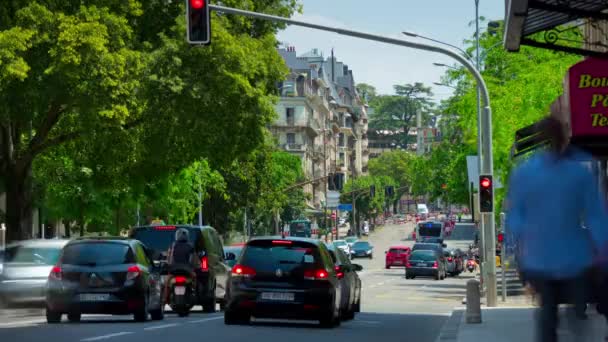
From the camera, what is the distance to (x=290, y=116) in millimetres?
163375

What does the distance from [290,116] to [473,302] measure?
13936 cm

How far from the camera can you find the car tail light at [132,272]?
24359 mm

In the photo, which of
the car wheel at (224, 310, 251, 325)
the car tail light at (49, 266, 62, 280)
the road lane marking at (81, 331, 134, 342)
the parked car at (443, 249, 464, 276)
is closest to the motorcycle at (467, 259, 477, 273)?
the parked car at (443, 249, 464, 276)

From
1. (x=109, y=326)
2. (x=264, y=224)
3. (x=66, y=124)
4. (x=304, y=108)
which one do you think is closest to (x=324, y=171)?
(x=304, y=108)

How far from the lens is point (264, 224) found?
405ft

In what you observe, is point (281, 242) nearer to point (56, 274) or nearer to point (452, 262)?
point (56, 274)

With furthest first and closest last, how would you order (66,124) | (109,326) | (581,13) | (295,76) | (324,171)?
1. (324,171)
2. (295,76)
3. (66,124)
4. (109,326)
5. (581,13)

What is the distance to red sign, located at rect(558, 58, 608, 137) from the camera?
893 inches

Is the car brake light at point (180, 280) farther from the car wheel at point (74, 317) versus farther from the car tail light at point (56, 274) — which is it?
the car tail light at point (56, 274)

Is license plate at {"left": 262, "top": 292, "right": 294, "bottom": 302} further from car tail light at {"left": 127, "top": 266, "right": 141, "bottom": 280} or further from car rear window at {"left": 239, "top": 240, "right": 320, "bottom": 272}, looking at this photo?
car tail light at {"left": 127, "top": 266, "right": 141, "bottom": 280}

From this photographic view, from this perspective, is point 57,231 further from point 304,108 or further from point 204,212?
point 304,108

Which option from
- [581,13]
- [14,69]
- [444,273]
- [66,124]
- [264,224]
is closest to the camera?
[581,13]

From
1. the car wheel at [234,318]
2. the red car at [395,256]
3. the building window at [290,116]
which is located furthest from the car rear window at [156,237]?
the building window at [290,116]

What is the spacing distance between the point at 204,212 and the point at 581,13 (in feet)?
258
